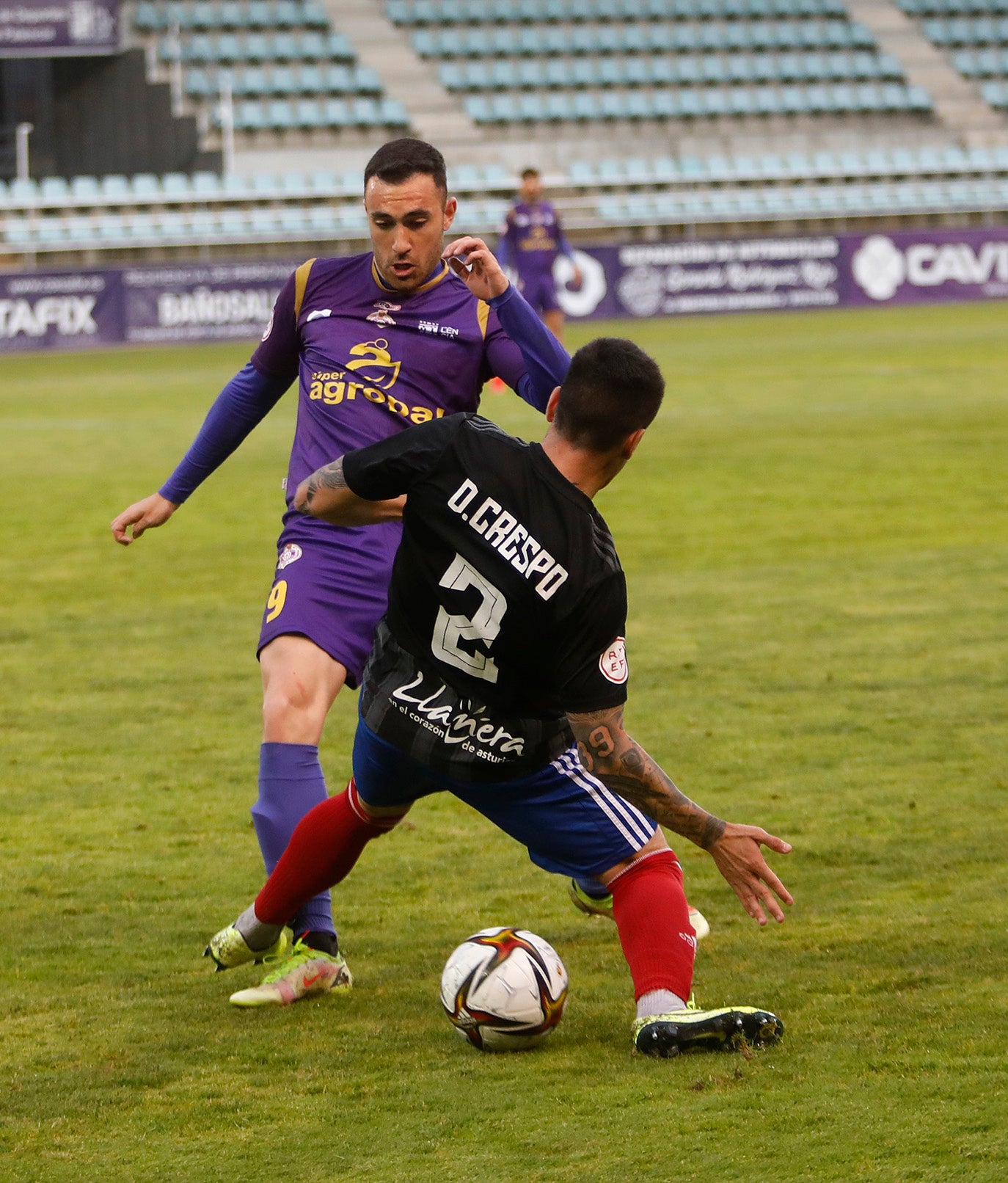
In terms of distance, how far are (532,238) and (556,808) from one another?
1750cm

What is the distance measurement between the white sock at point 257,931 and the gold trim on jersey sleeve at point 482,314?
153 cm

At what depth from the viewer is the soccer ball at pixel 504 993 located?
134 inches

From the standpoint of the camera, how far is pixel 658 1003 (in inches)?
132

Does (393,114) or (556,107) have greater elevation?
(556,107)

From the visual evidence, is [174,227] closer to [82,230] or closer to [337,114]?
[82,230]

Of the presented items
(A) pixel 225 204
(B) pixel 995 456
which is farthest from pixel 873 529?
(A) pixel 225 204

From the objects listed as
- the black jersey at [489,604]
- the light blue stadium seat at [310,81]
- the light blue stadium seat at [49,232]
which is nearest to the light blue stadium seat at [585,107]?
the light blue stadium seat at [310,81]

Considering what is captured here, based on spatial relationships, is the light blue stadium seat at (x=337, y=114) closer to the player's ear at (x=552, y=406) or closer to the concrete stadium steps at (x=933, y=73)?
the concrete stadium steps at (x=933, y=73)

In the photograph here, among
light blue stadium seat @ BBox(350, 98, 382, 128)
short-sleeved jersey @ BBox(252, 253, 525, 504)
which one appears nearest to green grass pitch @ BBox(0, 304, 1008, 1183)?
short-sleeved jersey @ BBox(252, 253, 525, 504)

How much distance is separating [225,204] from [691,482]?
18.6 m

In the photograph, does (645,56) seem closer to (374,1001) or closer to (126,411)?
(126,411)

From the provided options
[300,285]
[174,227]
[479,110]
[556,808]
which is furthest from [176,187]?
[556,808]

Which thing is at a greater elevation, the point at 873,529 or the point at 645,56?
the point at 645,56

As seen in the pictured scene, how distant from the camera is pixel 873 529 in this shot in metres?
9.76
